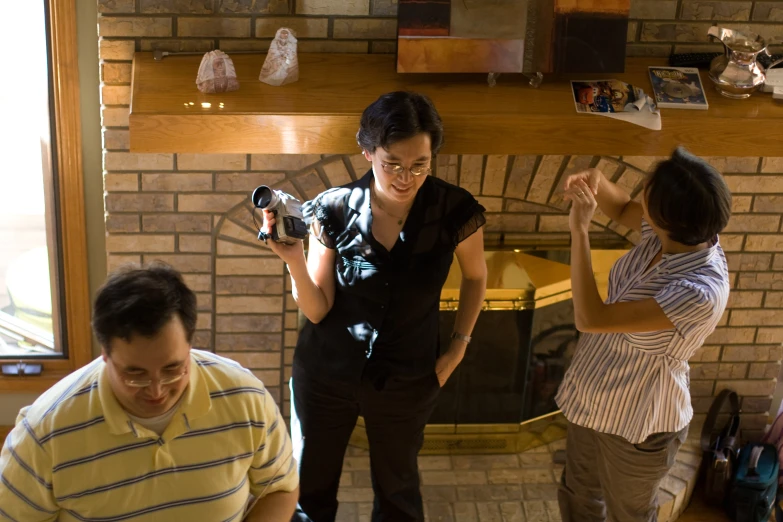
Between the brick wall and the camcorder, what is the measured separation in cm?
71

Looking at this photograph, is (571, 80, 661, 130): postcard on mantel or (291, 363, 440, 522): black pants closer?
(291, 363, 440, 522): black pants

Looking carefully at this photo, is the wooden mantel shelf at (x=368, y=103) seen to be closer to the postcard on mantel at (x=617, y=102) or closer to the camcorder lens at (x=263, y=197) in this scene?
the postcard on mantel at (x=617, y=102)

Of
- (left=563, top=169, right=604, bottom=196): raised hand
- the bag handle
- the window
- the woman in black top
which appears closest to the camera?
the woman in black top

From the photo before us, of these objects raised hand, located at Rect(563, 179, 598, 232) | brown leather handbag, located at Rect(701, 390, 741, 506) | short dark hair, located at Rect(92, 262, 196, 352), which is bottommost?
brown leather handbag, located at Rect(701, 390, 741, 506)

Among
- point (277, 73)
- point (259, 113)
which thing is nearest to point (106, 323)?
point (259, 113)

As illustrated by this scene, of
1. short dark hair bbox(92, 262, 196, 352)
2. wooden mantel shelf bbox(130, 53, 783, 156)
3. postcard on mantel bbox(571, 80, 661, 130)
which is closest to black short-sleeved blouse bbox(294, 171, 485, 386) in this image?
wooden mantel shelf bbox(130, 53, 783, 156)

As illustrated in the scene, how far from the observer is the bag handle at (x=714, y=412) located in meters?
3.05

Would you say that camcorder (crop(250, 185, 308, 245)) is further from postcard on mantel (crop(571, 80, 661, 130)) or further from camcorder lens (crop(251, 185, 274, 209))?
postcard on mantel (crop(571, 80, 661, 130))

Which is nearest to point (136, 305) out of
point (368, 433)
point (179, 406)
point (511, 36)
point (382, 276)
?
point (179, 406)

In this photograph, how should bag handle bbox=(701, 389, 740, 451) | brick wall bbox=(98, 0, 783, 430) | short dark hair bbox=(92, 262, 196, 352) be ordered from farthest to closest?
1. bag handle bbox=(701, 389, 740, 451)
2. brick wall bbox=(98, 0, 783, 430)
3. short dark hair bbox=(92, 262, 196, 352)

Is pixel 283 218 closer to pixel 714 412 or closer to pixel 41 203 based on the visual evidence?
pixel 41 203

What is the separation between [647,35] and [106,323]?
1.84 metres

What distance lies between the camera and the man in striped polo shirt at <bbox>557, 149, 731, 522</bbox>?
6.47 ft

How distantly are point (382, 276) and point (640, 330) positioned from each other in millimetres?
583
